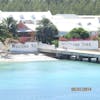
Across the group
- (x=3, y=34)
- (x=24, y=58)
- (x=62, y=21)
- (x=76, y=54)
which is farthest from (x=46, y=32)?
(x=24, y=58)

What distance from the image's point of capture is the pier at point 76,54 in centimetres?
6338

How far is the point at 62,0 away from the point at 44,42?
32.6 m

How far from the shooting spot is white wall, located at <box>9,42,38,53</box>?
68.1 m

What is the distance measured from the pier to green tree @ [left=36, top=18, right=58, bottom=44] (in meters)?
7.16

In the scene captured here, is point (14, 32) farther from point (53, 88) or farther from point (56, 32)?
point (53, 88)

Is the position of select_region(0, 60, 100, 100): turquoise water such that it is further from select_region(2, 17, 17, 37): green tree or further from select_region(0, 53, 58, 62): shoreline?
select_region(2, 17, 17, 37): green tree

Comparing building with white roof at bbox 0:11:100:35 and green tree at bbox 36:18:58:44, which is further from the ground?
building with white roof at bbox 0:11:100:35

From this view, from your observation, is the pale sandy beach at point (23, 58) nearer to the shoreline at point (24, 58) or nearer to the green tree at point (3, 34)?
the shoreline at point (24, 58)

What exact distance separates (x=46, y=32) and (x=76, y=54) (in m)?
11.3

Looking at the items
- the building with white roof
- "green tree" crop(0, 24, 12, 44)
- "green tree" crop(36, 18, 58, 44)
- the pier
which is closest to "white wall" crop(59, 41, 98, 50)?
the pier

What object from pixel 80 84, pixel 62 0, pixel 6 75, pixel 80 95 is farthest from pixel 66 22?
pixel 80 95

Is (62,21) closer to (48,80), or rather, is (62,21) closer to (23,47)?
(23,47)

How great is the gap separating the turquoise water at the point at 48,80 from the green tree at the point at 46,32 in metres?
11.7

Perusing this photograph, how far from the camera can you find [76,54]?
64812 mm
